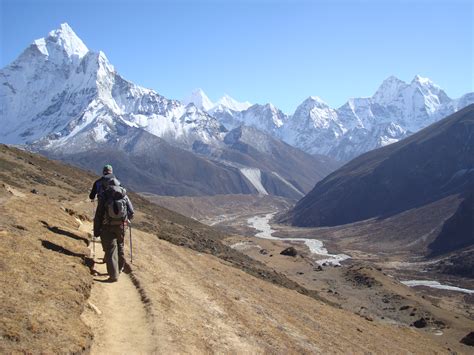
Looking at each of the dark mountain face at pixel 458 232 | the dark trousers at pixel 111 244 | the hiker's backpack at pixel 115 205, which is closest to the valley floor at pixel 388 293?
the dark mountain face at pixel 458 232

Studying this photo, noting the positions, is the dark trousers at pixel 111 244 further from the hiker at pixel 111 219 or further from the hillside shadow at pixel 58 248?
the hillside shadow at pixel 58 248

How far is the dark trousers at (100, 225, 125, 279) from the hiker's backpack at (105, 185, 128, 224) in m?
0.30

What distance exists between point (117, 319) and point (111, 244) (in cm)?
386

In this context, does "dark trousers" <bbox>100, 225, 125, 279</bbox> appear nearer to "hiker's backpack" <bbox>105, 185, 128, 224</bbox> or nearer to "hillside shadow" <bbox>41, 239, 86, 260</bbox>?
"hiker's backpack" <bbox>105, 185, 128, 224</bbox>

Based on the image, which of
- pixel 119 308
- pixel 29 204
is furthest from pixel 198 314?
pixel 29 204

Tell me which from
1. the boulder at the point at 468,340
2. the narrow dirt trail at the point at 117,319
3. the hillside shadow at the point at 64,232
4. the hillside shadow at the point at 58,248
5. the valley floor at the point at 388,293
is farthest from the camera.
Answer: the valley floor at the point at 388,293

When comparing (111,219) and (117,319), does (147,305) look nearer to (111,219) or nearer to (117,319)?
(117,319)

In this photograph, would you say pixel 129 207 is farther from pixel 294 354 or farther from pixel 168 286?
pixel 294 354

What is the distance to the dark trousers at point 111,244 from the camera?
17922 millimetres

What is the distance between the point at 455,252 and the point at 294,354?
156467 mm

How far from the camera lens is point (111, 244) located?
18.0 meters

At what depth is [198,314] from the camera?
17.4 m

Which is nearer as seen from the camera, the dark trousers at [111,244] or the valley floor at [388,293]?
the dark trousers at [111,244]

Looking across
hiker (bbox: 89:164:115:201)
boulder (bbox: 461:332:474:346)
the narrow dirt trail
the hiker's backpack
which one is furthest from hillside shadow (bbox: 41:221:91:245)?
boulder (bbox: 461:332:474:346)
